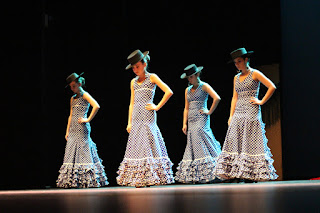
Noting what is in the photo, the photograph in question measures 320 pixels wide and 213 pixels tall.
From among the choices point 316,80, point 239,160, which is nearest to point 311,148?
point 316,80

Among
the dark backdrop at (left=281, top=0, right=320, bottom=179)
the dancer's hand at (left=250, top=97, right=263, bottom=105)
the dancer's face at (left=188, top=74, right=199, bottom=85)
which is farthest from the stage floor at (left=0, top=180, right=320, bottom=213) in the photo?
the dark backdrop at (left=281, top=0, right=320, bottom=179)

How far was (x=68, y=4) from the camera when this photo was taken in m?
8.60

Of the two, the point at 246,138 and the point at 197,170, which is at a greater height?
the point at 246,138

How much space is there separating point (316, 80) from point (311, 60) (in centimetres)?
33

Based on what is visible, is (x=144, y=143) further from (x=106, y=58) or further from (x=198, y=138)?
(x=106, y=58)

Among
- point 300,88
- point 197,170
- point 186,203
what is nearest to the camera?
point 186,203

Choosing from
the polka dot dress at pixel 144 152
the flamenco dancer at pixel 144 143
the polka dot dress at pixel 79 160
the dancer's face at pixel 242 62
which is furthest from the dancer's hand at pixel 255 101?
the polka dot dress at pixel 79 160

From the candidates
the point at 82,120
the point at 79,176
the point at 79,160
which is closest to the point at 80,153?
the point at 79,160

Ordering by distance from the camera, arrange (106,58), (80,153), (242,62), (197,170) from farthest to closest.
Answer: (106,58)
(80,153)
(197,170)
(242,62)

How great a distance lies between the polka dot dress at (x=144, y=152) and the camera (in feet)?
19.9

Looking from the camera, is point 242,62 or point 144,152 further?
point 242,62

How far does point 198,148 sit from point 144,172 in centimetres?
151

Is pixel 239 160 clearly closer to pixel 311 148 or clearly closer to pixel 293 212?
pixel 311 148

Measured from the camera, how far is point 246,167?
6062mm
